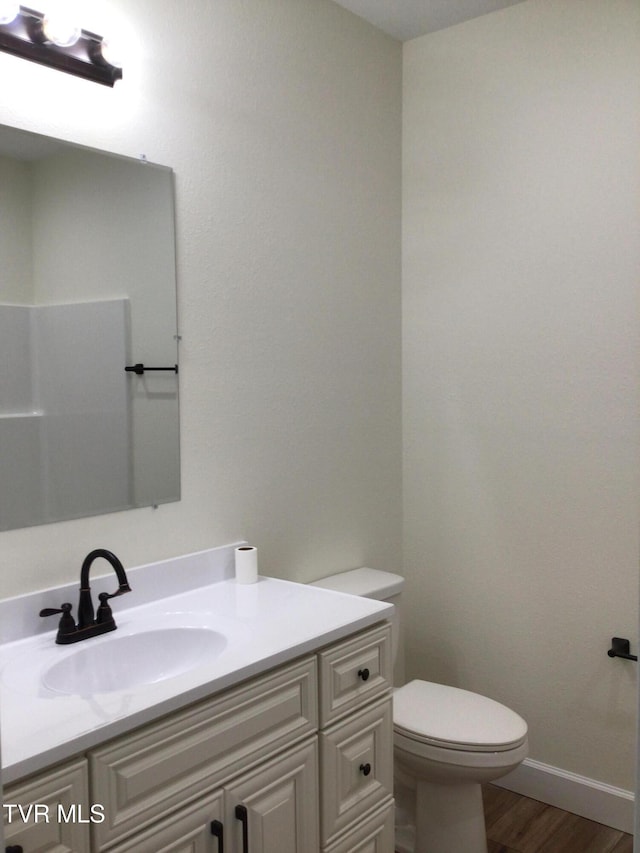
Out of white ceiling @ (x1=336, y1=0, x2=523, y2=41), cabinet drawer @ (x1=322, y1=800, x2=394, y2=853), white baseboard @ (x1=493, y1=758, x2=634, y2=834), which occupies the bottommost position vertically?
white baseboard @ (x1=493, y1=758, x2=634, y2=834)

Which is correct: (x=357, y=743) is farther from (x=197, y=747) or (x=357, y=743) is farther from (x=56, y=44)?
(x=56, y=44)

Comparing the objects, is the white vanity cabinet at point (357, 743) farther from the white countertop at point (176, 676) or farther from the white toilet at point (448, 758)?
the white toilet at point (448, 758)

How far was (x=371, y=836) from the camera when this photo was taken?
1.85m

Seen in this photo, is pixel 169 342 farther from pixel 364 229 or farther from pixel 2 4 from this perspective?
pixel 364 229

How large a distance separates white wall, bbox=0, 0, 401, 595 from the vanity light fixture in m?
0.06

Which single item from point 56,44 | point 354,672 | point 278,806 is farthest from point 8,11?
point 278,806

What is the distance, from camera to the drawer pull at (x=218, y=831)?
1407 millimetres

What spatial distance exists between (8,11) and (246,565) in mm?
1412

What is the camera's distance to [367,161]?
2662 mm

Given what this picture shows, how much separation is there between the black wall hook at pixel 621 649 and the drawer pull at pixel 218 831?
1462mm

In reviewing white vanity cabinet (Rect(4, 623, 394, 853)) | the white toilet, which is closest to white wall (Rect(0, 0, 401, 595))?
the white toilet

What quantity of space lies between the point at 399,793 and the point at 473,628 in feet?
2.04

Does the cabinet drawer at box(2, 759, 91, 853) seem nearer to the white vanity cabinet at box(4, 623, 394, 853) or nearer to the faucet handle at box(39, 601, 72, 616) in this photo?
the white vanity cabinet at box(4, 623, 394, 853)

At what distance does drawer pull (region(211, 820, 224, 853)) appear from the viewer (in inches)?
55.4
